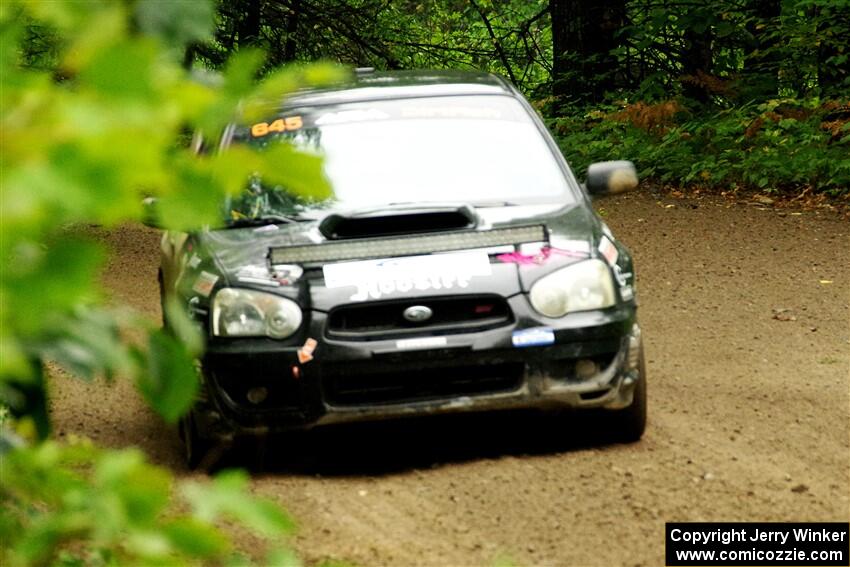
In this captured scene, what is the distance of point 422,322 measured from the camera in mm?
5730

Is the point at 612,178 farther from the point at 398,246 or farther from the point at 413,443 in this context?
the point at 413,443

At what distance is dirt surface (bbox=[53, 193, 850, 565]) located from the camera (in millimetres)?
5008

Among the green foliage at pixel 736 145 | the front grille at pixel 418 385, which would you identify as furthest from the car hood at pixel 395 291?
the green foliage at pixel 736 145

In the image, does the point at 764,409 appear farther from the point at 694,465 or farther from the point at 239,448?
the point at 239,448

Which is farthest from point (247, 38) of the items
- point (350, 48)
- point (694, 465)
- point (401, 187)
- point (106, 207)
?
point (106, 207)

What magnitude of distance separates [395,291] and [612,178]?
159 cm

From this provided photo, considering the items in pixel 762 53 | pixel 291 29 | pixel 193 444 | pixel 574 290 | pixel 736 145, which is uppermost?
pixel 574 290

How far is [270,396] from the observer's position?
5.79 m

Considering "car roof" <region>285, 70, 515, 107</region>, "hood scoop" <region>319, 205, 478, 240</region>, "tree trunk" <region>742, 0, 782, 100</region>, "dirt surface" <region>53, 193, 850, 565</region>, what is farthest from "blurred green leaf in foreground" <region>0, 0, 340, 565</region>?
"tree trunk" <region>742, 0, 782, 100</region>

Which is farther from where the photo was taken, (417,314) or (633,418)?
(633,418)

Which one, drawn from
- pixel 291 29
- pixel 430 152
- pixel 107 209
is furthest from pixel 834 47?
pixel 107 209

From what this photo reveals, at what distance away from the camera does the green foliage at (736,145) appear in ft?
48.2

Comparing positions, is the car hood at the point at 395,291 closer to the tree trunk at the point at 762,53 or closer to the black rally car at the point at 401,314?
the black rally car at the point at 401,314

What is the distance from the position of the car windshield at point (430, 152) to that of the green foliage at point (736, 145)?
796 cm
